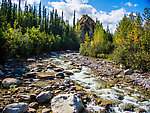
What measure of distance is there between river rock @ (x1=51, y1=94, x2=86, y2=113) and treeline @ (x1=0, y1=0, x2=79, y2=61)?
7.44 meters

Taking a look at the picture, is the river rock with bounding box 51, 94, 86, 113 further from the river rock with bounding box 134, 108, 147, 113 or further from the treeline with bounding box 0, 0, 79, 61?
the treeline with bounding box 0, 0, 79, 61

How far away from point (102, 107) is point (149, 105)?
202 centimetres

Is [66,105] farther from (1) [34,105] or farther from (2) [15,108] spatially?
(2) [15,108]

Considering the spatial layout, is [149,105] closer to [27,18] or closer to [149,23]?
[149,23]

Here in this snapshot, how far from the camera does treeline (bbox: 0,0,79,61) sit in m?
10.8

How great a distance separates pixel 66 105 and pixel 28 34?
852 inches

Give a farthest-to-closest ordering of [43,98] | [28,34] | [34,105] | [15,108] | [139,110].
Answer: [28,34] → [43,98] → [139,110] → [34,105] → [15,108]

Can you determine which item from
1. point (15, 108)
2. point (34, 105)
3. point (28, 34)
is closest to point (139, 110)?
point (34, 105)

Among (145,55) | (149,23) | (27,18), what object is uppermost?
(27,18)

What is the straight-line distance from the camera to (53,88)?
18.3ft

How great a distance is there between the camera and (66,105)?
11.9ft

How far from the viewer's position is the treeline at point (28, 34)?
10754 mm

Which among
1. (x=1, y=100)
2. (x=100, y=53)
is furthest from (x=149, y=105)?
(x=100, y=53)

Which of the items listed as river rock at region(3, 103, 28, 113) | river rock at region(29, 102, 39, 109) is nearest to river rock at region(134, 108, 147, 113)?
river rock at region(29, 102, 39, 109)
